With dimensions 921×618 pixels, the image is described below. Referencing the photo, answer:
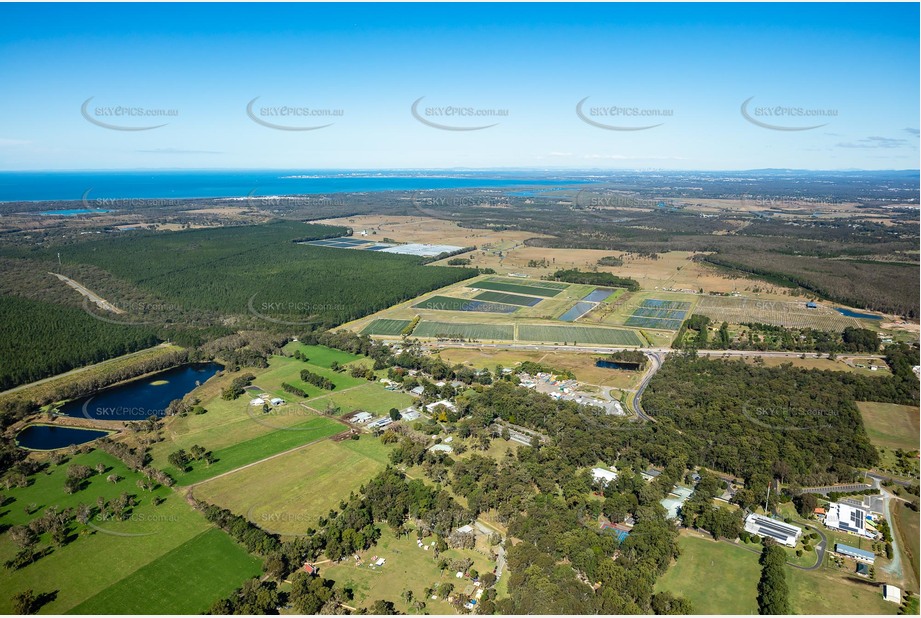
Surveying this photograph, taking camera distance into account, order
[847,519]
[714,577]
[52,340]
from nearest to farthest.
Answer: [714,577]
[847,519]
[52,340]

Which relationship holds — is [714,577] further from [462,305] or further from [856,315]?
[856,315]

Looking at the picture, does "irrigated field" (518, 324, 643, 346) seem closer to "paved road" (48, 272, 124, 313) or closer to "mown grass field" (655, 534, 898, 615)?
"mown grass field" (655, 534, 898, 615)

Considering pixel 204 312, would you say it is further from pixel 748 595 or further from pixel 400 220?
pixel 400 220

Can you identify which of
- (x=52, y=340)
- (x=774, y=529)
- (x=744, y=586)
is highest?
(x=52, y=340)

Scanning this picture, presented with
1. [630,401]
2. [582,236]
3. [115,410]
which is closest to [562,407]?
[630,401]

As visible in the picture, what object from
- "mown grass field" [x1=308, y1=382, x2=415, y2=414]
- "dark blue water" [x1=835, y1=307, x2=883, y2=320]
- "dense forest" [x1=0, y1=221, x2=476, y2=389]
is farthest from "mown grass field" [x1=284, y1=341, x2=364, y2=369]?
"dark blue water" [x1=835, y1=307, x2=883, y2=320]

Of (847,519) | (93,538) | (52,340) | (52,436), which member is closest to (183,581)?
(93,538)

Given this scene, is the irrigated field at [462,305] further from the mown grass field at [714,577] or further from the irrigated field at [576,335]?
the mown grass field at [714,577]
